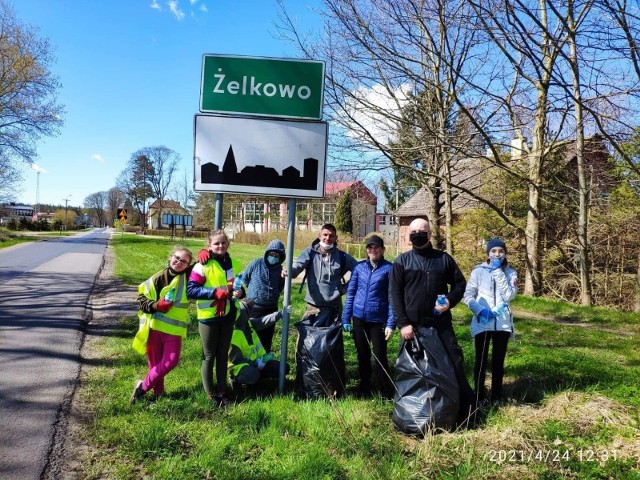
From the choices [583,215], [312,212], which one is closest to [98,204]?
[312,212]

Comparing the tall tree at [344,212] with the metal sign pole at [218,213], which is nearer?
the metal sign pole at [218,213]

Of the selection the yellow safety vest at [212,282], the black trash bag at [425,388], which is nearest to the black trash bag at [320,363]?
the black trash bag at [425,388]

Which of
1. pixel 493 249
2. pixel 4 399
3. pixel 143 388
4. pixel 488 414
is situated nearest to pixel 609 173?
pixel 493 249

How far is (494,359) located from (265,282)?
2442mm

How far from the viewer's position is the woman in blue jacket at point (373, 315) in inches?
175

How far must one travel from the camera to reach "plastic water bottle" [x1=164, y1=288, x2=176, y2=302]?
405cm

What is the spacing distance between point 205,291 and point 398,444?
1995 millimetres

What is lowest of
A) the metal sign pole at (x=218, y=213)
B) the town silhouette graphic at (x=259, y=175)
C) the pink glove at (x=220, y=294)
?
the pink glove at (x=220, y=294)

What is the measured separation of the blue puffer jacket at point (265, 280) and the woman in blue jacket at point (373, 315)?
0.87m

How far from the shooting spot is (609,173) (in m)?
12.8

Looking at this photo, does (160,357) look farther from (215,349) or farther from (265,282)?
(265,282)

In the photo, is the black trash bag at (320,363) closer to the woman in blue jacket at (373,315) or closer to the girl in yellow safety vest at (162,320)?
the woman in blue jacket at (373,315)

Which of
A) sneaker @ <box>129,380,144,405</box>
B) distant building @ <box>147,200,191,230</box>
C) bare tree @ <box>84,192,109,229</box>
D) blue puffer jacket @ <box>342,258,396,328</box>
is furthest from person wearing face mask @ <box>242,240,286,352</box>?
bare tree @ <box>84,192,109,229</box>

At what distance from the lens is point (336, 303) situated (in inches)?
181
